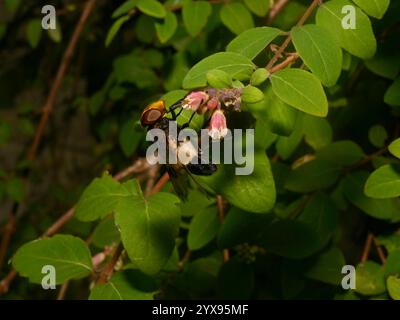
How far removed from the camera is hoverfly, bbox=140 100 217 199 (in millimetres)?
747

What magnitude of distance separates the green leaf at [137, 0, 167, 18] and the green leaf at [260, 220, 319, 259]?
523 millimetres

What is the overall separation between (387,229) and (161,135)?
0.74 meters

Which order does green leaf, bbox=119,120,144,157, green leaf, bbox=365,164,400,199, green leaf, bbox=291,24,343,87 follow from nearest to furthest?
1. green leaf, bbox=291,24,343,87
2. green leaf, bbox=365,164,400,199
3. green leaf, bbox=119,120,144,157

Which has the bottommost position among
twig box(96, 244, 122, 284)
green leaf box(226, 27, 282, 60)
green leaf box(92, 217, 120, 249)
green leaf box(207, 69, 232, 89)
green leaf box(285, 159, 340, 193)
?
twig box(96, 244, 122, 284)

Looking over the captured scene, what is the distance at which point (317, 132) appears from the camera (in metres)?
1.32

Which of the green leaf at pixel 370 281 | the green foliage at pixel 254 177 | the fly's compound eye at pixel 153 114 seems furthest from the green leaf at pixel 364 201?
the fly's compound eye at pixel 153 114

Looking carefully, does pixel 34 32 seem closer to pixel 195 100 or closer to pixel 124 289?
pixel 124 289

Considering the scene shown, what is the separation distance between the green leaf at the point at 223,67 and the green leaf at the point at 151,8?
474 millimetres

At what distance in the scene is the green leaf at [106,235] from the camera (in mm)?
1219

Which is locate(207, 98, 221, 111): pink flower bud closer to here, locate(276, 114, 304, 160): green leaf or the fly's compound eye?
the fly's compound eye

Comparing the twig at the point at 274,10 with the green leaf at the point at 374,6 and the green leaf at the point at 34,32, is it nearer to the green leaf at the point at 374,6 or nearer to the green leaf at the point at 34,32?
the green leaf at the point at 374,6

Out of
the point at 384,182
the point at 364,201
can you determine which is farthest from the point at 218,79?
the point at 364,201

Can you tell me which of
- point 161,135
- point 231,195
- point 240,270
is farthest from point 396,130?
point 161,135

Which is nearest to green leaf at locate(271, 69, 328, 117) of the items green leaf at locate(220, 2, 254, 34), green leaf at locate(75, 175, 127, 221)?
green leaf at locate(75, 175, 127, 221)
